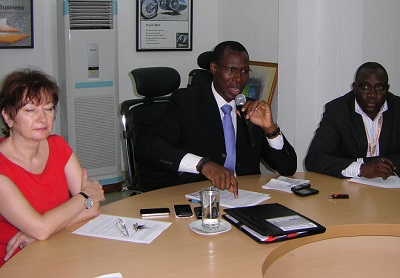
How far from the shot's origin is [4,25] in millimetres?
4750

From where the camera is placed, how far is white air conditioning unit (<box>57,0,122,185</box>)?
15.7ft

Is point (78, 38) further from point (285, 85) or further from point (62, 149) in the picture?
point (62, 149)

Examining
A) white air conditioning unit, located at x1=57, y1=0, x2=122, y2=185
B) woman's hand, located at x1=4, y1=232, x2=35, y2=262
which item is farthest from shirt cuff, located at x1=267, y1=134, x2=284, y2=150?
white air conditioning unit, located at x1=57, y1=0, x2=122, y2=185

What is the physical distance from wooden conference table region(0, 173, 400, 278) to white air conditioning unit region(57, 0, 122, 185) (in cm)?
272

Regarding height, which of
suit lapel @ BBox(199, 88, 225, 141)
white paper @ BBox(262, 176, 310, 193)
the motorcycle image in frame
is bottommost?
white paper @ BBox(262, 176, 310, 193)

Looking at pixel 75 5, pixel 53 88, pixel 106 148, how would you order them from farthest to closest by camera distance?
pixel 106 148, pixel 75 5, pixel 53 88

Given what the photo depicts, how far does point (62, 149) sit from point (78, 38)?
108 inches

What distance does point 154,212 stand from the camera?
2.14 m

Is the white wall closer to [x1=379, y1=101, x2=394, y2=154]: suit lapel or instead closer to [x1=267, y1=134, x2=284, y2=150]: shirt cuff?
[x1=379, y1=101, x2=394, y2=154]: suit lapel

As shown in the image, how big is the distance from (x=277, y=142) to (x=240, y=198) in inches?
21.7

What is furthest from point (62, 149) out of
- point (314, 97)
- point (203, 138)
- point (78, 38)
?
point (78, 38)

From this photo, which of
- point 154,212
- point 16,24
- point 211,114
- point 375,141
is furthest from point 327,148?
point 16,24

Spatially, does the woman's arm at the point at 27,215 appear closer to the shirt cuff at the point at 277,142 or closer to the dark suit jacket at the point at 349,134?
the shirt cuff at the point at 277,142

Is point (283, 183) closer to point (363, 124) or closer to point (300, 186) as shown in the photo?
point (300, 186)
